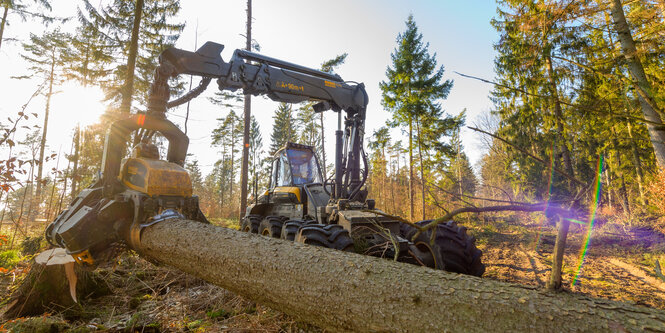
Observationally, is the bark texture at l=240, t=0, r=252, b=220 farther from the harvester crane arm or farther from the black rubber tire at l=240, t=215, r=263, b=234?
the harvester crane arm

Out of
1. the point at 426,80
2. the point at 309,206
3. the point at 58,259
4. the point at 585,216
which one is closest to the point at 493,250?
the point at 309,206

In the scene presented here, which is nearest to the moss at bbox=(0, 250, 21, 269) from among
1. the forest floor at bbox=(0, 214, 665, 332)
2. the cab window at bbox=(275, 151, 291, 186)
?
the forest floor at bbox=(0, 214, 665, 332)

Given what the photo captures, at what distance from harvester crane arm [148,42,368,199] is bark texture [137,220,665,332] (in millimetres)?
2920

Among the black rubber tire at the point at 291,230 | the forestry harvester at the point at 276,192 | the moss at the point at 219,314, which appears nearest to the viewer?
the moss at the point at 219,314

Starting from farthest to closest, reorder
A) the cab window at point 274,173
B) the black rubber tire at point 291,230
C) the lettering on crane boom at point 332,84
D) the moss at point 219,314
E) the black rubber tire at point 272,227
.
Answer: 1. the cab window at point 274,173
2. the lettering on crane boom at point 332,84
3. the black rubber tire at point 272,227
4. the black rubber tire at point 291,230
5. the moss at point 219,314

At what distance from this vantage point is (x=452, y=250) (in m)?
3.95

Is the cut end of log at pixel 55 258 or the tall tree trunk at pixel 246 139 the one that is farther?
the tall tree trunk at pixel 246 139

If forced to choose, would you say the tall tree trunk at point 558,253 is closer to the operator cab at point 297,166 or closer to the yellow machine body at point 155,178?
the yellow machine body at point 155,178

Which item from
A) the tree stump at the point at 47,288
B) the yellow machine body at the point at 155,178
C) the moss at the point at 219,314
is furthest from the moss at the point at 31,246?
the moss at the point at 219,314

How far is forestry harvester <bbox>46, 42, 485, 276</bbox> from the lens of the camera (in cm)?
359

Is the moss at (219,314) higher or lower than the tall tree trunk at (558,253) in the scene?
lower

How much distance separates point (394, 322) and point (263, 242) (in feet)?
4.16

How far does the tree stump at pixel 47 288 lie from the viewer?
3.16m

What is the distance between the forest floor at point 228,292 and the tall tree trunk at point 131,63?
19.9 feet
